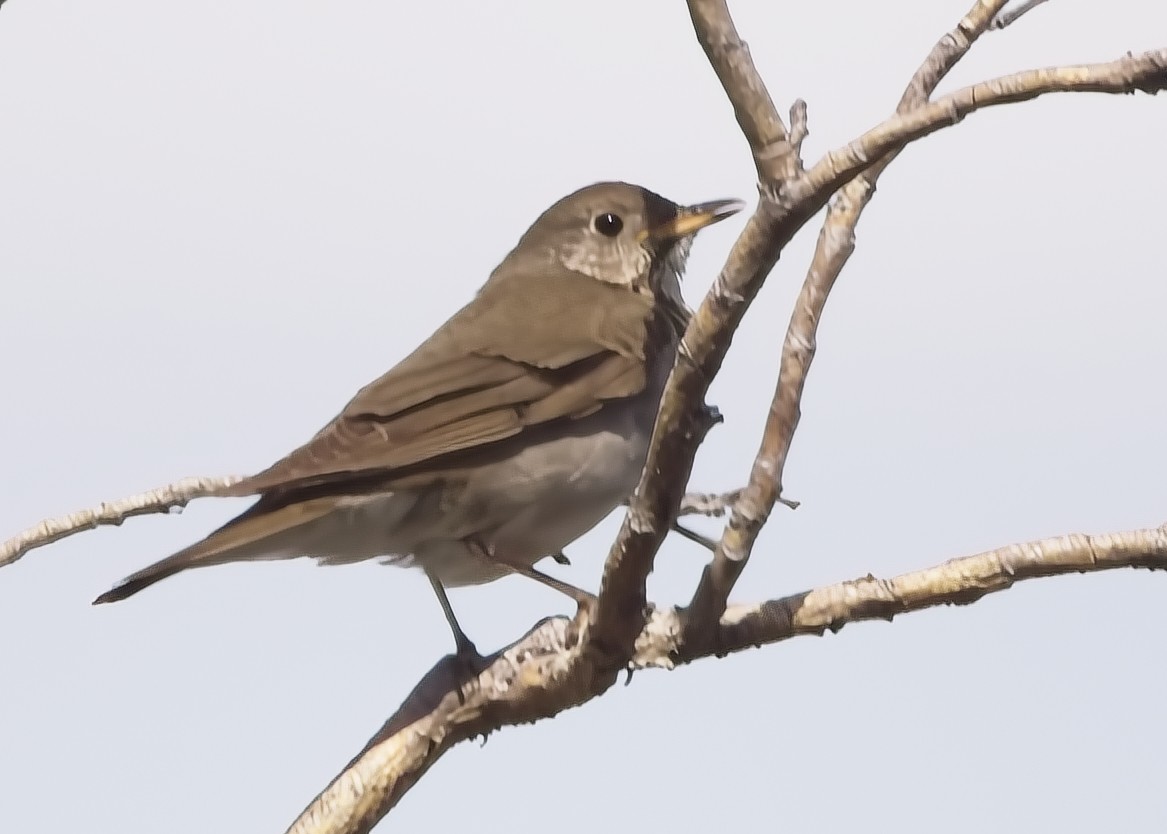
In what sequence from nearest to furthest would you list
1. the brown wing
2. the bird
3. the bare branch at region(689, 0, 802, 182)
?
the bare branch at region(689, 0, 802, 182)
the bird
the brown wing

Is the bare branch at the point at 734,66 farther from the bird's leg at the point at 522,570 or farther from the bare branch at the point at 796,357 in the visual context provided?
the bird's leg at the point at 522,570

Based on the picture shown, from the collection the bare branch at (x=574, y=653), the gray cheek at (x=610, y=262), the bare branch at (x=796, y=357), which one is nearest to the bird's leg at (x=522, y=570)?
the bare branch at (x=574, y=653)

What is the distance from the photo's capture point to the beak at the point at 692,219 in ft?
20.5

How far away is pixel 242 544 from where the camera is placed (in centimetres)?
454

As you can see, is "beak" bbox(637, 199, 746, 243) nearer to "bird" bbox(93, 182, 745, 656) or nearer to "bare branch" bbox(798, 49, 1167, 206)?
"bird" bbox(93, 182, 745, 656)

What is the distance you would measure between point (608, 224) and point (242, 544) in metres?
2.68

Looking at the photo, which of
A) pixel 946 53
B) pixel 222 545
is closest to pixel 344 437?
pixel 222 545

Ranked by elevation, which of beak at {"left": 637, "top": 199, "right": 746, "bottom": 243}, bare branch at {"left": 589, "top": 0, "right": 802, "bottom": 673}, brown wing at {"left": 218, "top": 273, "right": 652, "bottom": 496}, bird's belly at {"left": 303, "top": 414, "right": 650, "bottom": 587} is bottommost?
bare branch at {"left": 589, "top": 0, "right": 802, "bottom": 673}

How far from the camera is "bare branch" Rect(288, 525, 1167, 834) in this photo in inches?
144

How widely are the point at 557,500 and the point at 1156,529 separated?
214cm

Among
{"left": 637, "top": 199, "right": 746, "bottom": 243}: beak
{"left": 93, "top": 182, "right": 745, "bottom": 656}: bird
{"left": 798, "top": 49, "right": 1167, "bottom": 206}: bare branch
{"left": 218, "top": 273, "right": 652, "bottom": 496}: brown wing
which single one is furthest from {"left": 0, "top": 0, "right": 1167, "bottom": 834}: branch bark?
{"left": 637, "top": 199, "right": 746, "bottom": 243}: beak

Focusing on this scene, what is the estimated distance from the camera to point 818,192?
3129mm

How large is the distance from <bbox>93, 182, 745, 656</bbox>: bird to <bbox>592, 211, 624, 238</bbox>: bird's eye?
2.33ft

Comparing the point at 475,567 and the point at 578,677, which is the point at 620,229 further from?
the point at 578,677
